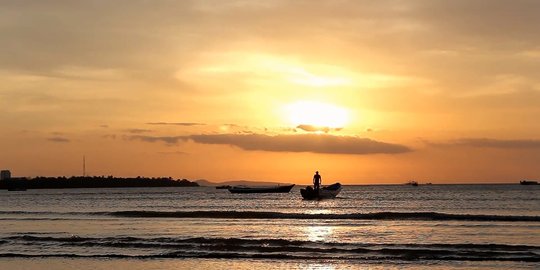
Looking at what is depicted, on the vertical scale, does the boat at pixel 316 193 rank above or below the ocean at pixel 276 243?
above

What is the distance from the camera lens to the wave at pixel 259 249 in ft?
97.8

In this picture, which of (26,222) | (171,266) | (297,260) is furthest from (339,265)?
(26,222)

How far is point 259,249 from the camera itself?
1288 inches

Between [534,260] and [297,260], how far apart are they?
911 centimetres

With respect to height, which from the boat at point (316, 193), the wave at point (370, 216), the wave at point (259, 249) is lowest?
the wave at point (259, 249)

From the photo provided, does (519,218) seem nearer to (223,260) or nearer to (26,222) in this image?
(223,260)

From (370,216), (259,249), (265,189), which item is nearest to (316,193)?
(370,216)

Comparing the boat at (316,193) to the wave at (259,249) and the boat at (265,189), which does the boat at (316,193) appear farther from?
the wave at (259,249)

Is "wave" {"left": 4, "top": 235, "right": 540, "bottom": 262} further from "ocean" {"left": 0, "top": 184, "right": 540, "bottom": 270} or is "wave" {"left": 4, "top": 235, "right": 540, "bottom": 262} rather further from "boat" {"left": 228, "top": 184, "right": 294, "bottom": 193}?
"boat" {"left": 228, "top": 184, "right": 294, "bottom": 193}

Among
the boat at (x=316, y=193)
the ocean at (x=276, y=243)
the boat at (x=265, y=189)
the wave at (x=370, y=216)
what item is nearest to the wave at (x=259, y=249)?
the ocean at (x=276, y=243)

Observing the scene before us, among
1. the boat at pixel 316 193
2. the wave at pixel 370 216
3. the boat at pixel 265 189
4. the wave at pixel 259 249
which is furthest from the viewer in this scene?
the boat at pixel 265 189

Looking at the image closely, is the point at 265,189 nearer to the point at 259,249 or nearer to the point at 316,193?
the point at 316,193

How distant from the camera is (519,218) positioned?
52.9 meters

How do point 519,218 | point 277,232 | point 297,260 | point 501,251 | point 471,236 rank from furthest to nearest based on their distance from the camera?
point 519,218 < point 277,232 < point 471,236 < point 501,251 < point 297,260
